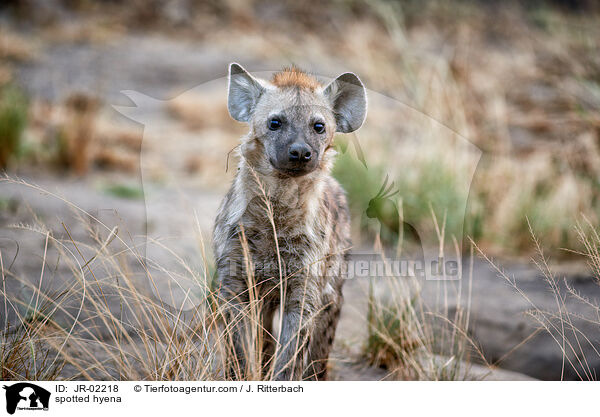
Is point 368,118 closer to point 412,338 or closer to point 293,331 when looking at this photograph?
point 412,338

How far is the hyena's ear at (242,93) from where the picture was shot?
84.9 inches

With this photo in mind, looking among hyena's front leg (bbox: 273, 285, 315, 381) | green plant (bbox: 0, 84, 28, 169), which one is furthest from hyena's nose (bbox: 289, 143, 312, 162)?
green plant (bbox: 0, 84, 28, 169)

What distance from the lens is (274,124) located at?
6.91ft

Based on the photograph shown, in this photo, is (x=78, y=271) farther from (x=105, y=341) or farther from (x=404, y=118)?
(x=404, y=118)

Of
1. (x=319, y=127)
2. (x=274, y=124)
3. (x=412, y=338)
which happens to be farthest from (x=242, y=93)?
(x=412, y=338)

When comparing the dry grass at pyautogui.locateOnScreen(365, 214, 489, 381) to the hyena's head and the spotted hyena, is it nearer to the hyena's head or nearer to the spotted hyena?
the spotted hyena

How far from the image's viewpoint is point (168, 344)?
2076mm

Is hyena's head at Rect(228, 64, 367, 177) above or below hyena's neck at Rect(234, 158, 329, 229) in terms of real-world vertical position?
above

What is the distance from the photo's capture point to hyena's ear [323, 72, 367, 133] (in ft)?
7.23

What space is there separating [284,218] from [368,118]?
Answer: 2064 millimetres

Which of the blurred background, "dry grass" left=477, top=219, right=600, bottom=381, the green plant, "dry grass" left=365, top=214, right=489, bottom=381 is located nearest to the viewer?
"dry grass" left=365, top=214, right=489, bottom=381
